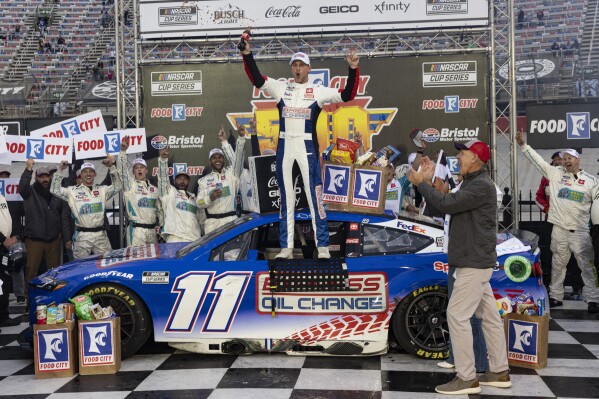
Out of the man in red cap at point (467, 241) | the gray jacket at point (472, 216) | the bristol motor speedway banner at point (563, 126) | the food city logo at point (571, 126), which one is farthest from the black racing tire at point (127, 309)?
the food city logo at point (571, 126)

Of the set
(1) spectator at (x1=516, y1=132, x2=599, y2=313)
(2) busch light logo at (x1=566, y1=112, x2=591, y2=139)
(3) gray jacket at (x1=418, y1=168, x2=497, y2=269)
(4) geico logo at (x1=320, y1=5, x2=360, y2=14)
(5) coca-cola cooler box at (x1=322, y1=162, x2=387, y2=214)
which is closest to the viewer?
(3) gray jacket at (x1=418, y1=168, x2=497, y2=269)

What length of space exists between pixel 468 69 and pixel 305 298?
17.3 feet

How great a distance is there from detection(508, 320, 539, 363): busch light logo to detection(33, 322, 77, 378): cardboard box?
3500 mm

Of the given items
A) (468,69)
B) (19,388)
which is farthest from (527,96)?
(19,388)

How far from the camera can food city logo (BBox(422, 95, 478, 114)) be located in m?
10.0

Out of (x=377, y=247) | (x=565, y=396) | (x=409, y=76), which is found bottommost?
(x=565, y=396)

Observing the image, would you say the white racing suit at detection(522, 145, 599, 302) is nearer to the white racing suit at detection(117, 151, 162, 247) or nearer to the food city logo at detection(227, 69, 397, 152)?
the food city logo at detection(227, 69, 397, 152)

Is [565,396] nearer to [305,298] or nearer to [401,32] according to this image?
[305,298]

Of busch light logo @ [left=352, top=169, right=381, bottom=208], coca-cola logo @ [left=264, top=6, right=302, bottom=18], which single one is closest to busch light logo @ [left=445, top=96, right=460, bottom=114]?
coca-cola logo @ [left=264, top=6, right=302, bottom=18]

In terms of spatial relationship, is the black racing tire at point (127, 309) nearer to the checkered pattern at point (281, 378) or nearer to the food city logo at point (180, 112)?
the checkered pattern at point (281, 378)

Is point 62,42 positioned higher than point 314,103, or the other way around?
point 62,42

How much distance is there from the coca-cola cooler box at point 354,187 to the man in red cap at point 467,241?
1.22 metres

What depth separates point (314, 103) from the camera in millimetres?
6602

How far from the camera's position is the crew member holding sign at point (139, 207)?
884 centimetres
